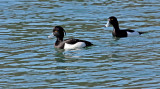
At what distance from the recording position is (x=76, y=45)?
61.1ft

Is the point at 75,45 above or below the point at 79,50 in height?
above

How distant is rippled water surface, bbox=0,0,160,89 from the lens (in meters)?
13.0

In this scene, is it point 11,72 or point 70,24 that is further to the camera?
point 70,24

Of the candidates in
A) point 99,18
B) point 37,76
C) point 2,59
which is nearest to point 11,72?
point 37,76

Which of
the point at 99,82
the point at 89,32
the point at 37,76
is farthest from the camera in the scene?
the point at 89,32

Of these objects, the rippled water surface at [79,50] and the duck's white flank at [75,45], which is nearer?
the rippled water surface at [79,50]

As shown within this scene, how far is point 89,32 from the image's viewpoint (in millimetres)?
21812

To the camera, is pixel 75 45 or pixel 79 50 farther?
pixel 75 45

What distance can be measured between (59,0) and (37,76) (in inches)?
739

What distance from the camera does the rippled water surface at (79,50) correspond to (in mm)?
12968

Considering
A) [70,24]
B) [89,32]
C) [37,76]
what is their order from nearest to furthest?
[37,76] < [89,32] < [70,24]

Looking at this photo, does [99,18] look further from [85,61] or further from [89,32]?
[85,61]

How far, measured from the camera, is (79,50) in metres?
18.2

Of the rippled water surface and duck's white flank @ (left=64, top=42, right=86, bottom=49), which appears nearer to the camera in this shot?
the rippled water surface
